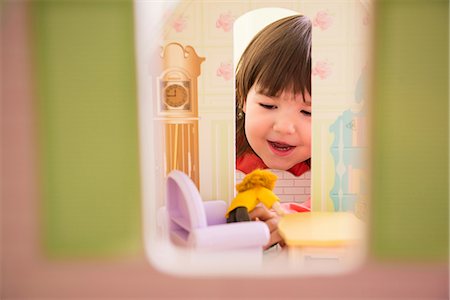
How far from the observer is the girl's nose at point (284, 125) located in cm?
416

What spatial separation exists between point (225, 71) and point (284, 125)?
0.71 m

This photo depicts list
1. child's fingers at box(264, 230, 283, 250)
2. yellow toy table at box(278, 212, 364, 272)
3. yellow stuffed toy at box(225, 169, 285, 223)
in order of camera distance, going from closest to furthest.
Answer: yellow toy table at box(278, 212, 364, 272)
yellow stuffed toy at box(225, 169, 285, 223)
child's fingers at box(264, 230, 283, 250)

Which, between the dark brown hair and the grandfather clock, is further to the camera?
the dark brown hair

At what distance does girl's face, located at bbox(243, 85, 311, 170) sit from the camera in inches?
164

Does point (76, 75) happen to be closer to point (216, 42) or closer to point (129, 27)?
point (129, 27)

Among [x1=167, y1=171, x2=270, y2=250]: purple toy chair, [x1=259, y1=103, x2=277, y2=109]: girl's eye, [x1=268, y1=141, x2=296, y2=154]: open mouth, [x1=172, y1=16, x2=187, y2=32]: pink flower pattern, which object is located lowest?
[x1=167, y1=171, x2=270, y2=250]: purple toy chair

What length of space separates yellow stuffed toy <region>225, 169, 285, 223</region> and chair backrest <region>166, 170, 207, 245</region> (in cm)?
53

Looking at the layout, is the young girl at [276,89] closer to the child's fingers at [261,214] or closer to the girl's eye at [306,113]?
the girl's eye at [306,113]

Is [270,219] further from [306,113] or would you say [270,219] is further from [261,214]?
[306,113]

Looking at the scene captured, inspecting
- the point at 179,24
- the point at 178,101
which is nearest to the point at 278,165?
the point at 178,101

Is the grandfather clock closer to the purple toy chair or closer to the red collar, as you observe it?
the red collar

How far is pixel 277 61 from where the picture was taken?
423 centimetres

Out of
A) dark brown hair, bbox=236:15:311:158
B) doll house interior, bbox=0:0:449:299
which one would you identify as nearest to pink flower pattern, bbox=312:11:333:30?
dark brown hair, bbox=236:15:311:158

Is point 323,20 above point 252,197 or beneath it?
above
